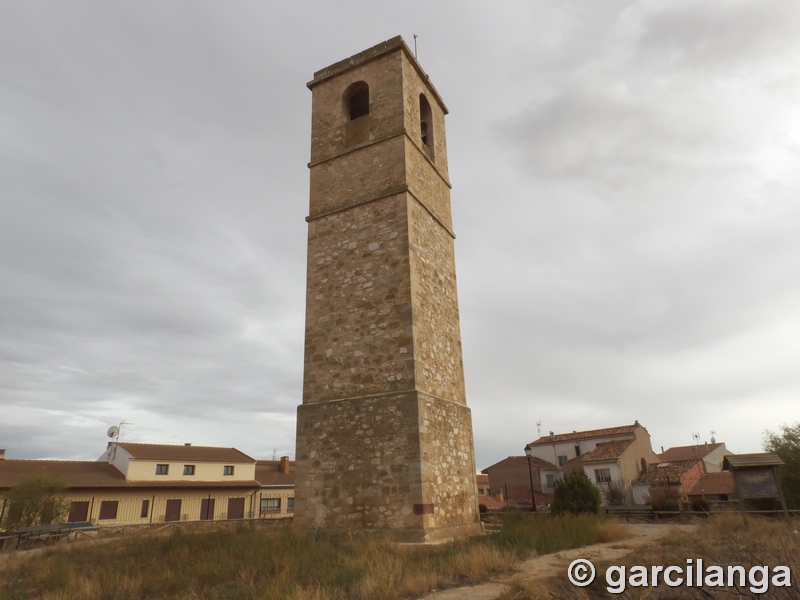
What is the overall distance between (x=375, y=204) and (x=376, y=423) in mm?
5569

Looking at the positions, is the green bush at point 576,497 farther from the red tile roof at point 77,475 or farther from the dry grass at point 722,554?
the red tile roof at point 77,475

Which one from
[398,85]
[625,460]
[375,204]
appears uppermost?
[398,85]

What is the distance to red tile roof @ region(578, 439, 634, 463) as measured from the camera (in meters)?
36.5

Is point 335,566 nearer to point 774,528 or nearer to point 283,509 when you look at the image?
point 774,528

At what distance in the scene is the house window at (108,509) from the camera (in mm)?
28844

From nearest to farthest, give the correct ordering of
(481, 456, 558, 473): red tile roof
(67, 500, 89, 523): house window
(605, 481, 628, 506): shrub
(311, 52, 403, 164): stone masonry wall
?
(311, 52, 403, 164): stone masonry wall
(67, 500, 89, 523): house window
(605, 481, 628, 506): shrub
(481, 456, 558, 473): red tile roof

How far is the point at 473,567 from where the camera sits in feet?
24.1

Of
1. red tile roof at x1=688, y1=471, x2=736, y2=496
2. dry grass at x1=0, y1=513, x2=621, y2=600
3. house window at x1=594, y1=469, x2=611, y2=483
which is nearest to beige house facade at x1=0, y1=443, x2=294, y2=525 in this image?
dry grass at x1=0, y1=513, x2=621, y2=600

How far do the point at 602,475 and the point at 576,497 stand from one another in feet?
78.3

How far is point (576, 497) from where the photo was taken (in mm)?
15359

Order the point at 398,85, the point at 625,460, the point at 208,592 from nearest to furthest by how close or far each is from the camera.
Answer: the point at 208,592 → the point at 398,85 → the point at 625,460

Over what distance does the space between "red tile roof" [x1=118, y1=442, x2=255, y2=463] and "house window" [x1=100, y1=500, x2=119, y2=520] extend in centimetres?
298

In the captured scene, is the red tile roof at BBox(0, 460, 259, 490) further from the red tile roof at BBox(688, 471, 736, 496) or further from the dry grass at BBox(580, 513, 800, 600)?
the red tile roof at BBox(688, 471, 736, 496)

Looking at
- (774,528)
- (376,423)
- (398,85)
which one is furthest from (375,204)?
(774,528)
